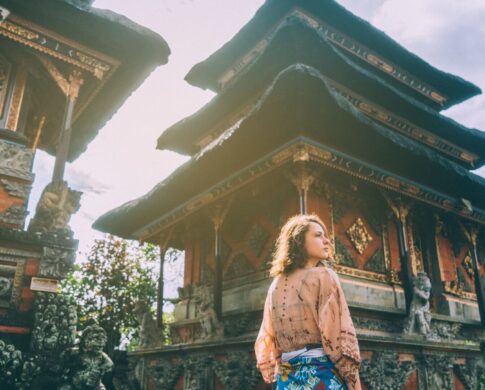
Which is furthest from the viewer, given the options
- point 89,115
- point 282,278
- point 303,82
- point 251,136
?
point 89,115

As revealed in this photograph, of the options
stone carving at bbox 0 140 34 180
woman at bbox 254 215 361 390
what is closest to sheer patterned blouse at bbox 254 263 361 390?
woman at bbox 254 215 361 390

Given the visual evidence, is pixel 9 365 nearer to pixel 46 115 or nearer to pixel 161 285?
pixel 46 115

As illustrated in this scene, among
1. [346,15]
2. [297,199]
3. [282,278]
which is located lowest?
[282,278]

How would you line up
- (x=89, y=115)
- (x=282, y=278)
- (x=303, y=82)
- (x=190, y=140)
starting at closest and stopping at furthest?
(x=282, y=278) < (x=303, y=82) < (x=89, y=115) < (x=190, y=140)

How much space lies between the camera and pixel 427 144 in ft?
Result: 42.3

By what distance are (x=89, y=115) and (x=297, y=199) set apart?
516 cm

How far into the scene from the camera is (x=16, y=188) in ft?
23.2

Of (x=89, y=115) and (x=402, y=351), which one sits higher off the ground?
(x=89, y=115)

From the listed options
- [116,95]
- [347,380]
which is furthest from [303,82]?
[347,380]

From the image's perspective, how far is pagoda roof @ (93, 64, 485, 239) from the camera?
7441 millimetres

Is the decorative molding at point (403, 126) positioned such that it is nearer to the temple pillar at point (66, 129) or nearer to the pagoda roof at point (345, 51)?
the pagoda roof at point (345, 51)

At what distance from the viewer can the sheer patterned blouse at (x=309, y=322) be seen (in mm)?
2539

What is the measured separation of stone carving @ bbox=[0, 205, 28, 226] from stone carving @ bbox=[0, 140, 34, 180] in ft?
1.86

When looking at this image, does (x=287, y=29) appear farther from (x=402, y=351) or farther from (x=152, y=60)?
(x=402, y=351)
